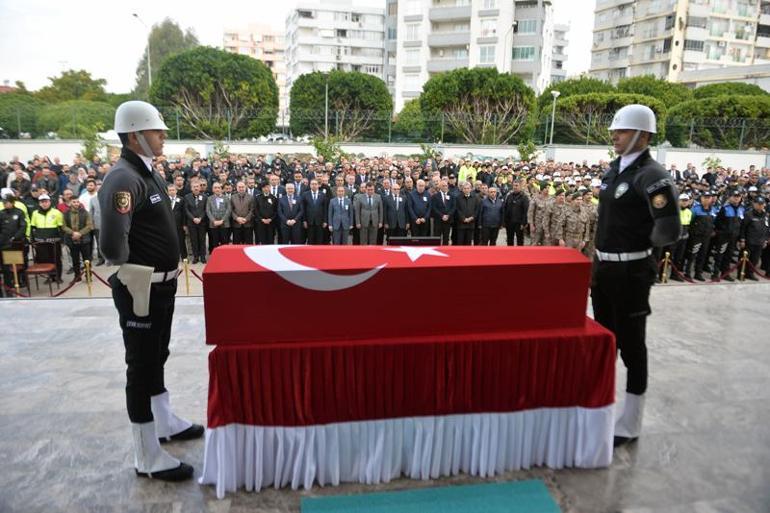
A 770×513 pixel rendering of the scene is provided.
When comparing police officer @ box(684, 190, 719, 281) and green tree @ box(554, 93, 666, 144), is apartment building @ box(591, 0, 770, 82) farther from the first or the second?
police officer @ box(684, 190, 719, 281)

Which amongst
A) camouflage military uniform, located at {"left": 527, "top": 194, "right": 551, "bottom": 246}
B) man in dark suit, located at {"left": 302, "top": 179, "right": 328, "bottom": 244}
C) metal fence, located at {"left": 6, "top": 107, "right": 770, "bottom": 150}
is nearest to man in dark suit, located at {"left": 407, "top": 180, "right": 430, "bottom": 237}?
man in dark suit, located at {"left": 302, "top": 179, "right": 328, "bottom": 244}

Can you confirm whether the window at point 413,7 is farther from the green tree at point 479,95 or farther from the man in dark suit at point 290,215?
the man in dark suit at point 290,215

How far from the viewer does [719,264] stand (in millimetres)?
10836

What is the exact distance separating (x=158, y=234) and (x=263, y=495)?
1686mm

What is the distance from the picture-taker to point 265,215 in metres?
11.4

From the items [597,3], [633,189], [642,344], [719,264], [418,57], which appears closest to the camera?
[633,189]

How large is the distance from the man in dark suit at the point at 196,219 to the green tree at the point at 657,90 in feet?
129

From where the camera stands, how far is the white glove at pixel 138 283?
2959 mm

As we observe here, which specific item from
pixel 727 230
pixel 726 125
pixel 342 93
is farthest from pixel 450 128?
pixel 727 230

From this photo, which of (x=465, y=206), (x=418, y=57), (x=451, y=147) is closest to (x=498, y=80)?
(x=451, y=147)

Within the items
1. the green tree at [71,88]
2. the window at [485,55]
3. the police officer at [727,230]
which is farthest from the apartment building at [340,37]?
the police officer at [727,230]

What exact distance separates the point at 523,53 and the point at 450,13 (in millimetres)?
9148

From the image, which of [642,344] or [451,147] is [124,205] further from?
[451,147]

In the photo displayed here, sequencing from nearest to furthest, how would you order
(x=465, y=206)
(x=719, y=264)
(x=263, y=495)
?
(x=263, y=495) < (x=719, y=264) < (x=465, y=206)
